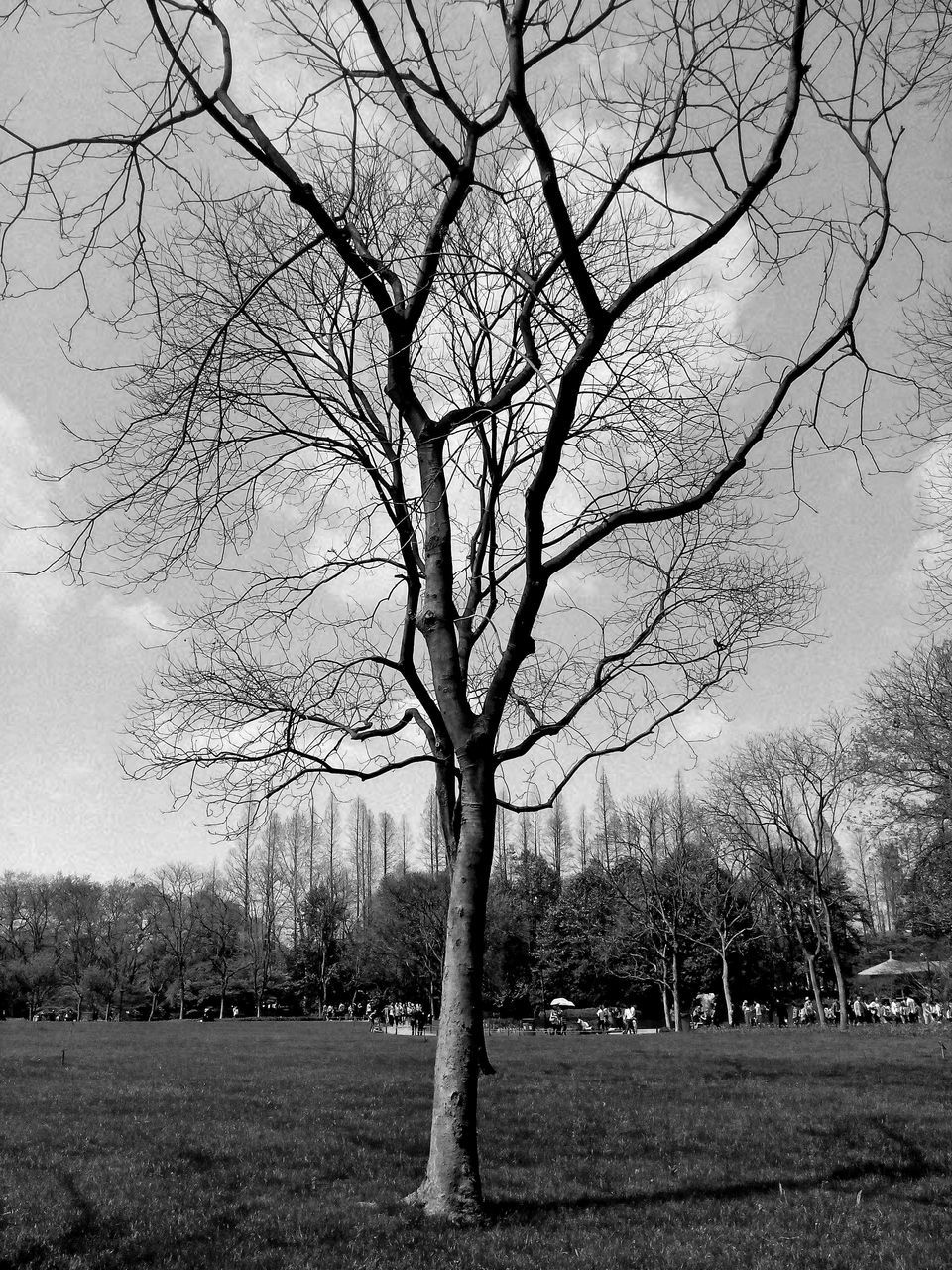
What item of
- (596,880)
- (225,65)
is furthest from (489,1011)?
(225,65)

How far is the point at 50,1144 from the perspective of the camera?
412 inches

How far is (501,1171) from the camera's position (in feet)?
30.8

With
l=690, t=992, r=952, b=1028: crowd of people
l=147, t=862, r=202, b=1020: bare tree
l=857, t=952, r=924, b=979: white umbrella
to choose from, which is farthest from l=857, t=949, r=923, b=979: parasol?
l=147, t=862, r=202, b=1020: bare tree

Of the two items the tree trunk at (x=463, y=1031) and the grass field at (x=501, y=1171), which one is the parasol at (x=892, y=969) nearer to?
the grass field at (x=501, y=1171)

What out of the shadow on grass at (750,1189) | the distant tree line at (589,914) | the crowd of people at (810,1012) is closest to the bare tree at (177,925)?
the distant tree line at (589,914)

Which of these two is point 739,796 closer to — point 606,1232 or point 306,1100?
point 306,1100

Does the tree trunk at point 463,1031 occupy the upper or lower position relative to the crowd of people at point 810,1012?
upper

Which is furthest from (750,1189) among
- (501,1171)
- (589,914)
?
(589,914)

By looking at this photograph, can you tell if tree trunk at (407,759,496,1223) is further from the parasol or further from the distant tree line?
the parasol

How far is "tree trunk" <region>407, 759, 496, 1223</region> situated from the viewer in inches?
298

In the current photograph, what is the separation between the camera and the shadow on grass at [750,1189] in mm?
7988

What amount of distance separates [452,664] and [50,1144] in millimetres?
7198

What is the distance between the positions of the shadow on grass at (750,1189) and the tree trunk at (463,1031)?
39cm

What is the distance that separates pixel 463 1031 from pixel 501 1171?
2.59m
